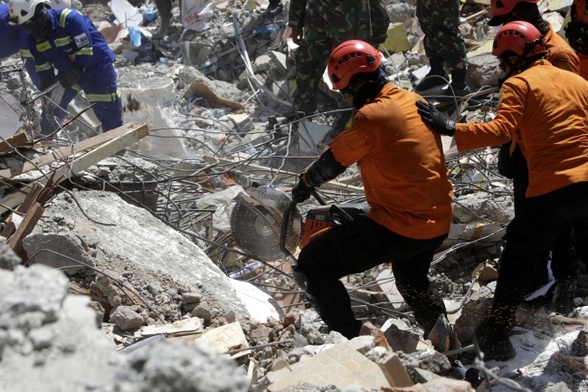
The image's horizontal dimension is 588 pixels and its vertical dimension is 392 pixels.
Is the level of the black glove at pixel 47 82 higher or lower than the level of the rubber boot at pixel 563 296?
higher

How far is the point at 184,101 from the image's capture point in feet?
34.9

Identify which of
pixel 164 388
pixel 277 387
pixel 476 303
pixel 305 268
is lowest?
pixel 476 303

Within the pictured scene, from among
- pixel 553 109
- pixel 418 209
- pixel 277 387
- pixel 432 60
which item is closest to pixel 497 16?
pixel 553 109

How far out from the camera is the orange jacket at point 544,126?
413 centimetres

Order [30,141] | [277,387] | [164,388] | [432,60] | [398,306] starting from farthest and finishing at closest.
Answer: [432,60] < [30,141] < [398,306] < [277,387] < [164,388]

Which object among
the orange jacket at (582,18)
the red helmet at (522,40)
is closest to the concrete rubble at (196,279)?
the orange jacket at (582,18)

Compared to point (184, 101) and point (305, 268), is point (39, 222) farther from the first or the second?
point (184, 101)

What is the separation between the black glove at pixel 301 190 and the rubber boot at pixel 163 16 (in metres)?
8.73

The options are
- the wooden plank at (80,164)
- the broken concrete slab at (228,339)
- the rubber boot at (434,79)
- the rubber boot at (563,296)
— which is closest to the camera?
the broken concrete slab at (228,339)

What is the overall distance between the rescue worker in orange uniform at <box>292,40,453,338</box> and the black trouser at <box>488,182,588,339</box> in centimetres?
40

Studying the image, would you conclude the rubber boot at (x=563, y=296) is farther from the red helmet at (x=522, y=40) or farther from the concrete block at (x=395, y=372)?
the concrete block at (x=395, y=372)

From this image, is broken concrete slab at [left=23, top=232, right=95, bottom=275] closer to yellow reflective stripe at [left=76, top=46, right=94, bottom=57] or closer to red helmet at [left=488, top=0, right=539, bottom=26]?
red helmet at [left=488, top=0, right=539, bottom=26]

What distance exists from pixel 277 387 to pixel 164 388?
4.67ft

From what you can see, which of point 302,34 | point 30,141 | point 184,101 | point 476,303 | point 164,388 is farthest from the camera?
point 184,101
